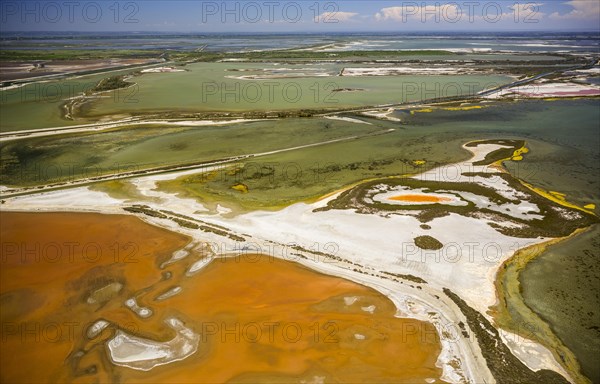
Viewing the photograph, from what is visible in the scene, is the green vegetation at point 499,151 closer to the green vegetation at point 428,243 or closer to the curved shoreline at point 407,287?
the curved shoreline at point 407,287

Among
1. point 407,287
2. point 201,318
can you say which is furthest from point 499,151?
point 201,318

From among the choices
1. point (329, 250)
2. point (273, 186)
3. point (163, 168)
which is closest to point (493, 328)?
point (329, 250)

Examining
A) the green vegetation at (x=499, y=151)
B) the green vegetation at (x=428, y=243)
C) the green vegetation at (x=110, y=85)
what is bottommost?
the green vegetation at (x=428, y=243)

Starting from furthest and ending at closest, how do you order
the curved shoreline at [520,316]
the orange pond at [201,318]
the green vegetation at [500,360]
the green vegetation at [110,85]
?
the green vegetation at [110,85] < the curved shoreline at [520,316] < the orange pond at [201,318] < the green vegetation at [500,360]

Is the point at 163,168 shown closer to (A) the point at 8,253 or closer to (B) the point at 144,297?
(A) the point at 8,253

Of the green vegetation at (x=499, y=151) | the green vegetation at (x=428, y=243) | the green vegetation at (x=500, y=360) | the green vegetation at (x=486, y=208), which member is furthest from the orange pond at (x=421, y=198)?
the green vegetation at (x=500, y=360)

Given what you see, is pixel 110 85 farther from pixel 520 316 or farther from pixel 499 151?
pixel 520 316

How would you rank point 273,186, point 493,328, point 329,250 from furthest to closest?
point 273,186 → point 329,250 → point 493,328
